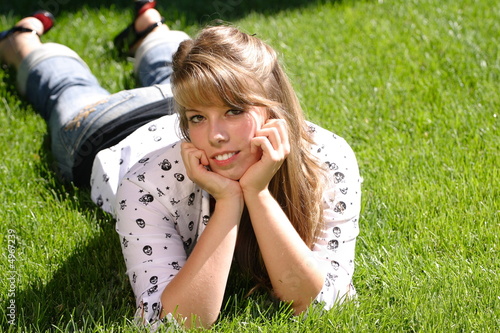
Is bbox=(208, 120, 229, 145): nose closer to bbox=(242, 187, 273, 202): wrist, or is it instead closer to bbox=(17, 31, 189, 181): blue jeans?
bbox=(242, 187, 273, 202): wrist

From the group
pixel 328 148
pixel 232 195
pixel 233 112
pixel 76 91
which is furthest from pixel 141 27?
pixel 232 195

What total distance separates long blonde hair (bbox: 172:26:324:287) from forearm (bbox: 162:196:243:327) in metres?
0.30

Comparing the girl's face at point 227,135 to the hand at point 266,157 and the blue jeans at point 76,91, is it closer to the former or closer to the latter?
the hand at point 266,157

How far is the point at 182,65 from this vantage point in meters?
2.47

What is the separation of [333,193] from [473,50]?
245 centimetres

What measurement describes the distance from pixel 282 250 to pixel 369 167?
4.39 feet

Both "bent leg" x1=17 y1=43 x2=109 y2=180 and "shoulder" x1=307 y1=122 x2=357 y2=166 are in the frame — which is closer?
"shoulder" x1=307 y1=122 x2=357 y2=166

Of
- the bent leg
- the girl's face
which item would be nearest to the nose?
the girl's face

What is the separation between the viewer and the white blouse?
8.23 feet

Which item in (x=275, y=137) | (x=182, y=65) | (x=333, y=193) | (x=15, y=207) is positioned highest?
(x=182, y=65)

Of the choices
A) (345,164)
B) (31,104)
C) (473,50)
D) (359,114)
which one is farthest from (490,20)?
(31,104)

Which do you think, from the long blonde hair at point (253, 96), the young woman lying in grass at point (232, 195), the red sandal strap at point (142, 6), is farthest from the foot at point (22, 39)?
the long blonde hair at point (253, 96)

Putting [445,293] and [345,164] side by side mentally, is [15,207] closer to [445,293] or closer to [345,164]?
[345,164]

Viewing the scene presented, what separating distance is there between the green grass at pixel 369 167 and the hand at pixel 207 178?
449 millimetres
